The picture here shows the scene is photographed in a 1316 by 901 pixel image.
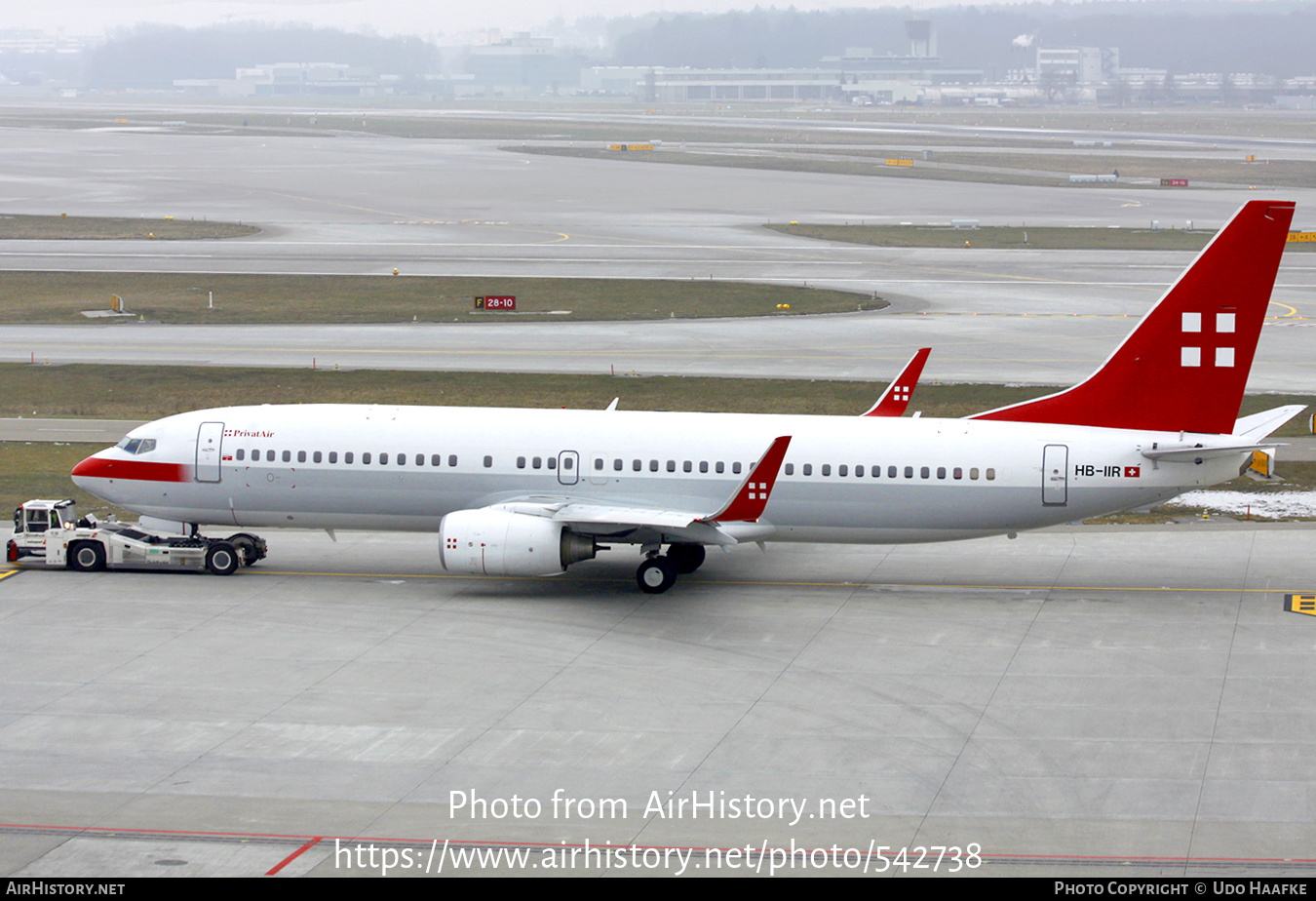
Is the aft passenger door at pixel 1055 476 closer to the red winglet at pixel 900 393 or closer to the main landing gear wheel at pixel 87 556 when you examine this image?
the red winglet at pixel 900 393

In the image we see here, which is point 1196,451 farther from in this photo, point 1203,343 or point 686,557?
point 686,557

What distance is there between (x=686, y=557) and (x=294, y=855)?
16.9m

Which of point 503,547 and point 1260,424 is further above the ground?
point 1260,424

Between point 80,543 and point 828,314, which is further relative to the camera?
point 828,314


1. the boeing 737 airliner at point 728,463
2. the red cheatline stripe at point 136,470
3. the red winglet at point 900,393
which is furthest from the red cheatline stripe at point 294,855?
the red winglet at point 900,393

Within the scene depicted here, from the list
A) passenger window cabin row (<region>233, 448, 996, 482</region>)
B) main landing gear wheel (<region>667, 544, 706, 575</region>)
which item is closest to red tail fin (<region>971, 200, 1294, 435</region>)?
passenger window cabin row (<region>233, 448, 996, 482</region>)

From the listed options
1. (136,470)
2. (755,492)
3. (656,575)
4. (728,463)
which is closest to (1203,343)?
(755,492)

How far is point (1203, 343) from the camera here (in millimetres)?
33656

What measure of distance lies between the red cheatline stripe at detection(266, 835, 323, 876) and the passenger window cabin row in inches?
605

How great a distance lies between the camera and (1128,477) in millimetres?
33844

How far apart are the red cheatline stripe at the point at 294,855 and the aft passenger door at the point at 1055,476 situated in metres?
20.0

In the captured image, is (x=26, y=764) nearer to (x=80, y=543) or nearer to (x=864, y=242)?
(x=80, y=543)

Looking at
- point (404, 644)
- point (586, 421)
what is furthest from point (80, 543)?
point (586, 421)

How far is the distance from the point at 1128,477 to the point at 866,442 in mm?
6219
